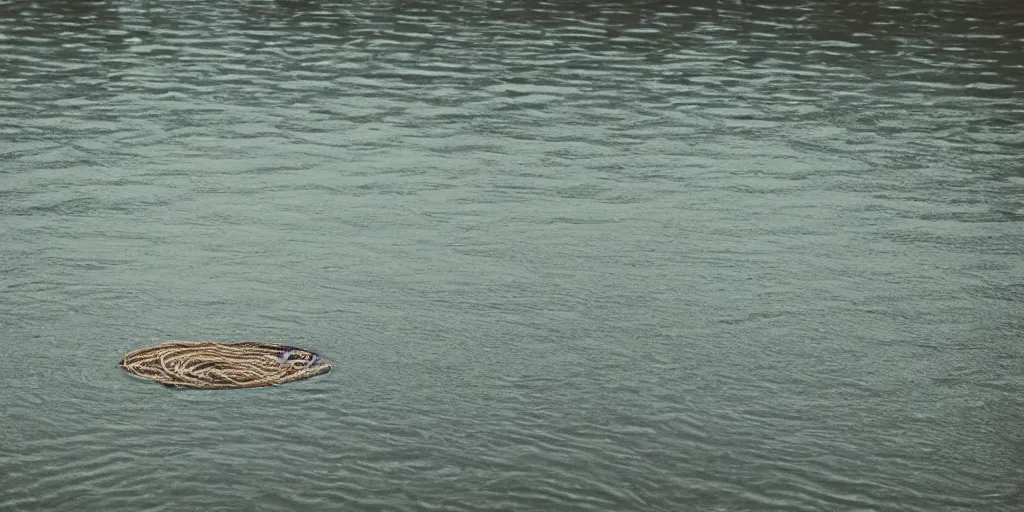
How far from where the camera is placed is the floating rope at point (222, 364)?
9703 mm

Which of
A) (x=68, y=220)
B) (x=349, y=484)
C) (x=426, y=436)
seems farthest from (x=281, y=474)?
(x=68, y=220)

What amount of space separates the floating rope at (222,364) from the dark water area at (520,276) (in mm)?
105

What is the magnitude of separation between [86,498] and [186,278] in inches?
158

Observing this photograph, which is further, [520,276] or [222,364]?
[520,276]

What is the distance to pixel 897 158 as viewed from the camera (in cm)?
1642

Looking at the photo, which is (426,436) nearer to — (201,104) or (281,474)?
(281,474)

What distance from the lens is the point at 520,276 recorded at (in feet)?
39.9

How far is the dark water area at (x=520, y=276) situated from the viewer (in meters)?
8.56

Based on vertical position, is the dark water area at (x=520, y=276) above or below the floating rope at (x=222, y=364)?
below

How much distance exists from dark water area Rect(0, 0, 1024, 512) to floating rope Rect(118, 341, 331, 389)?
10cm

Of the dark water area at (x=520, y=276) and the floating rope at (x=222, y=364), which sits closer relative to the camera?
the dark water area at (x=520, y=276)

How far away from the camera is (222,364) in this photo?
32.6 feet

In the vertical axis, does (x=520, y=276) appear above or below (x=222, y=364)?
below

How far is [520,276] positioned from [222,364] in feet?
9.74
